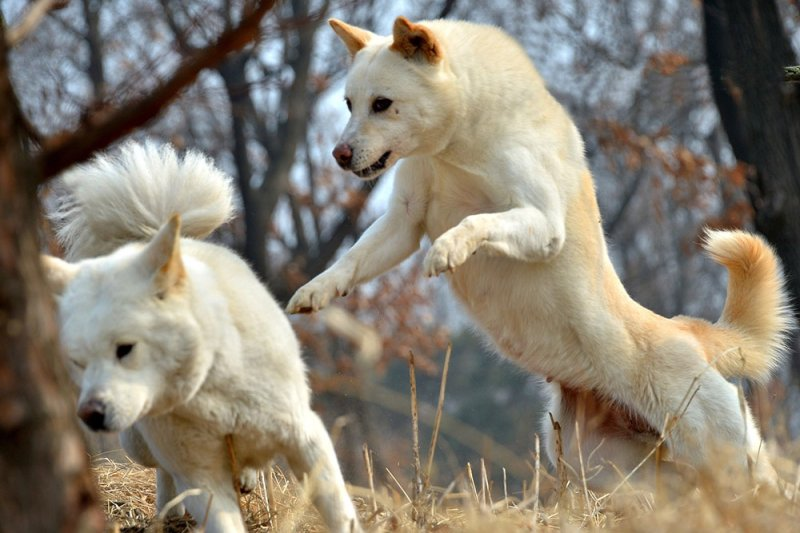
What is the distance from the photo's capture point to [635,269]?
20844 mm

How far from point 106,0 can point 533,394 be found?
13126 millimetres

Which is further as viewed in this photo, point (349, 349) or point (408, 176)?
point (349, 349)

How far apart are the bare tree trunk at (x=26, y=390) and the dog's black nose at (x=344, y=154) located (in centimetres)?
221

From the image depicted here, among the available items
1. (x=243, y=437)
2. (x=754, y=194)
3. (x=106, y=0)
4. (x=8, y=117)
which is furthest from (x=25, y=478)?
(x=106, y=0)

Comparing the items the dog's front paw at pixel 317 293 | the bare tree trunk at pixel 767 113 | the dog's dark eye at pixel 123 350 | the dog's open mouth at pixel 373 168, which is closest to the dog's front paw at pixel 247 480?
the dog's front paw at pixel 317 293

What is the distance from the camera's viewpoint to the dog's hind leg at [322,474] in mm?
3242

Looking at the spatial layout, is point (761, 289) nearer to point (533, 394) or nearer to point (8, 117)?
point (8, 117)

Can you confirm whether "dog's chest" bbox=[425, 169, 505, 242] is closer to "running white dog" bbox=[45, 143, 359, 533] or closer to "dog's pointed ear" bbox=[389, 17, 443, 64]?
"dog's pointed ear" bbox=[389, 17, 443, 64]

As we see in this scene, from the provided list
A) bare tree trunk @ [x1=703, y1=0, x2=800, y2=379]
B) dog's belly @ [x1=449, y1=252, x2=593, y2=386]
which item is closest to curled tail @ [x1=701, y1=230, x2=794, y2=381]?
dog's belly @ [x1=449, y1=252, x2=593, y2=386]

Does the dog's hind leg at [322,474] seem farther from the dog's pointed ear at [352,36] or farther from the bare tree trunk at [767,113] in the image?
the bare tree trunk at [767,113]

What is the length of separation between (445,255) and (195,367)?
1.04m

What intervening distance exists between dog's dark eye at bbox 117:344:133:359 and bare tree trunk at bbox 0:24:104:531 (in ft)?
3.08

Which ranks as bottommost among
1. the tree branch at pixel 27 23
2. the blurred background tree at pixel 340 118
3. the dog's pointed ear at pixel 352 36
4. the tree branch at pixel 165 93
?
the blurred background tree at pixel 340 118

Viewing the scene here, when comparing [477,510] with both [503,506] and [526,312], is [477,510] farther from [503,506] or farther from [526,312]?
[526,312]
